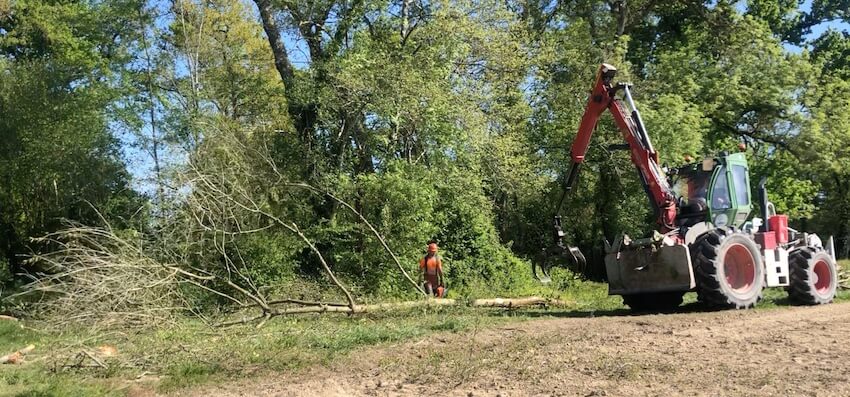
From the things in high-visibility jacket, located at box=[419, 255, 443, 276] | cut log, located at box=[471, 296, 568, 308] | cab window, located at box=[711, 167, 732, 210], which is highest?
cab window, located at box=[711, 167, 732, 210]

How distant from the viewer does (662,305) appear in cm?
1157

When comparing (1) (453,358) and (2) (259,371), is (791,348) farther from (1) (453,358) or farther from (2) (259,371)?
(2) (259,371)

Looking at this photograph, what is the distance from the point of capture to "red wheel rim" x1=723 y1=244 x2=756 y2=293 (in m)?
10.6

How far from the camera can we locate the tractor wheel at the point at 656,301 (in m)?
11.5

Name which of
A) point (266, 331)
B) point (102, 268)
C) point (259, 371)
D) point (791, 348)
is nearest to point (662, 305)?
point (791, 348)

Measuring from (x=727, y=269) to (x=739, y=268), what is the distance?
0.19 m

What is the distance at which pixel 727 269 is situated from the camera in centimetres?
1075

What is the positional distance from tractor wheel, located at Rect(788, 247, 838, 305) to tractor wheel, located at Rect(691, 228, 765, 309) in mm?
1043

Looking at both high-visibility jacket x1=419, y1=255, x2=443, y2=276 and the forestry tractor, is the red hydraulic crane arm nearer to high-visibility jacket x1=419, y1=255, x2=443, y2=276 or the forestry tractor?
the forestry tractor

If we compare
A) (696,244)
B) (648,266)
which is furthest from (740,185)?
(648,266)

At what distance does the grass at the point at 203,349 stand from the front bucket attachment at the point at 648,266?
1.66 m

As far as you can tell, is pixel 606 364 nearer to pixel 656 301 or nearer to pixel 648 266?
pixel 648 266

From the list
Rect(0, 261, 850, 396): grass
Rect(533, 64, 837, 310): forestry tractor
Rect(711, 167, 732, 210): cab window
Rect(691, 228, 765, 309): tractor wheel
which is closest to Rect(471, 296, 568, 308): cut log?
Rect(0, 261, 850, 396): grass

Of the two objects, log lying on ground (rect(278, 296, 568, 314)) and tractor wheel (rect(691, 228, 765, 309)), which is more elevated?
tractor wheel (rect(691, 228, 765, 309))
